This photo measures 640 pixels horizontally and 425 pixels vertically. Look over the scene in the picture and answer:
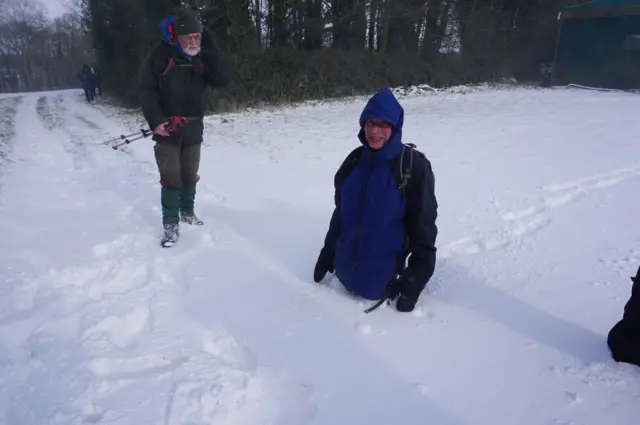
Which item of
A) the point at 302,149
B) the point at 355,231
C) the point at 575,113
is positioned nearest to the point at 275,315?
the point at 355,231

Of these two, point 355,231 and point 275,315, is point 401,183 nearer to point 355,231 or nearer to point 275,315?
point 355,231

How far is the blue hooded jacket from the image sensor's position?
2.51 meters

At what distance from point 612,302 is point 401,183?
5.24 feet

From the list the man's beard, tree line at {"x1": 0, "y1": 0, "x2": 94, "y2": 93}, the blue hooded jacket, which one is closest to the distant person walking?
the man's beard

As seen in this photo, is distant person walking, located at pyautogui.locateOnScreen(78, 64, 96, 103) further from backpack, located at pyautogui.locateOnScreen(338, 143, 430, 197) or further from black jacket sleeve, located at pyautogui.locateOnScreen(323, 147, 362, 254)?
backpack, located at pyautogui.locateOnScreen(338, 143, 430, 197)

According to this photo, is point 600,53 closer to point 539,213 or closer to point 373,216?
point 539,213

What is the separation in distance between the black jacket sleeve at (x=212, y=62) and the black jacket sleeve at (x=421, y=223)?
1.96 metres

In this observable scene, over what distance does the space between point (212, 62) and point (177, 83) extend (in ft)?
1.10

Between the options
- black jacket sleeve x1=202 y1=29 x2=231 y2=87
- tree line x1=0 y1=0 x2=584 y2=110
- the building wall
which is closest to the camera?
black jacket sleeve x1=202 y1=29 x2=231 y2=87

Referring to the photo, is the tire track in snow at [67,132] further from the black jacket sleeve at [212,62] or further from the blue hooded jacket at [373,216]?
the blue hooded jacket at [373,216]

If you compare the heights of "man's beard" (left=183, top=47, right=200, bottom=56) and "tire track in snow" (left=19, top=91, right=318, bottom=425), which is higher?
"man's beard" (left=183, top=47, right=200, bottom=56)

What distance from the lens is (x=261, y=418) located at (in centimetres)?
201

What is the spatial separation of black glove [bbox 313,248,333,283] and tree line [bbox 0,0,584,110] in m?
9.97

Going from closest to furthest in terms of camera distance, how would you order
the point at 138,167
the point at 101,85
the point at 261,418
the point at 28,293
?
the point at 261,418 < the point at 28,293 < the point at 138,167 < the point at 101,85
